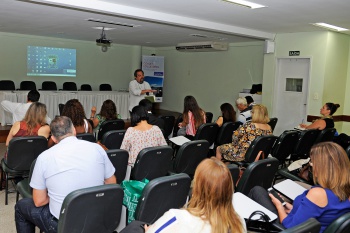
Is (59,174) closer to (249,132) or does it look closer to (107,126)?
(249,132)

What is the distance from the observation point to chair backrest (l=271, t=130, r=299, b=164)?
15.4 ft

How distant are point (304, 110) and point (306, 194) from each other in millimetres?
6365

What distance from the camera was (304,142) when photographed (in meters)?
5.01

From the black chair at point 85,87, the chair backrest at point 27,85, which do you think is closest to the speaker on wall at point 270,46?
the black chair at point 85,87

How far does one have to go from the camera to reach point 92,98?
10141 mm

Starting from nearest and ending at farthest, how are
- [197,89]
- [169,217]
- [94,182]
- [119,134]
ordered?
[169,217] → [94,182] → [119,134] → [197,89]

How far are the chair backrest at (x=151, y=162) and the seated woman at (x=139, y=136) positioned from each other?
37cm

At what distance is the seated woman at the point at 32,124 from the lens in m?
3.99

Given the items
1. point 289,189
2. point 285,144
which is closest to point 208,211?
point 289,189

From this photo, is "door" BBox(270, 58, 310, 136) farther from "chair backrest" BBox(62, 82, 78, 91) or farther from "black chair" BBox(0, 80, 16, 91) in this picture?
"black chair" BBox(0, 80, 16, 91)

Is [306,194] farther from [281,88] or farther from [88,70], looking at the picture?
[88,70]

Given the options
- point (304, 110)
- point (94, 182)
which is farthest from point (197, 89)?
point (94, 182)

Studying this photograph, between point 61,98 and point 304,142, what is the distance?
6957 mm

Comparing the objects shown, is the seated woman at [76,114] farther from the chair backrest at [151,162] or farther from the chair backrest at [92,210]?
the chair backrest at [92,210]
